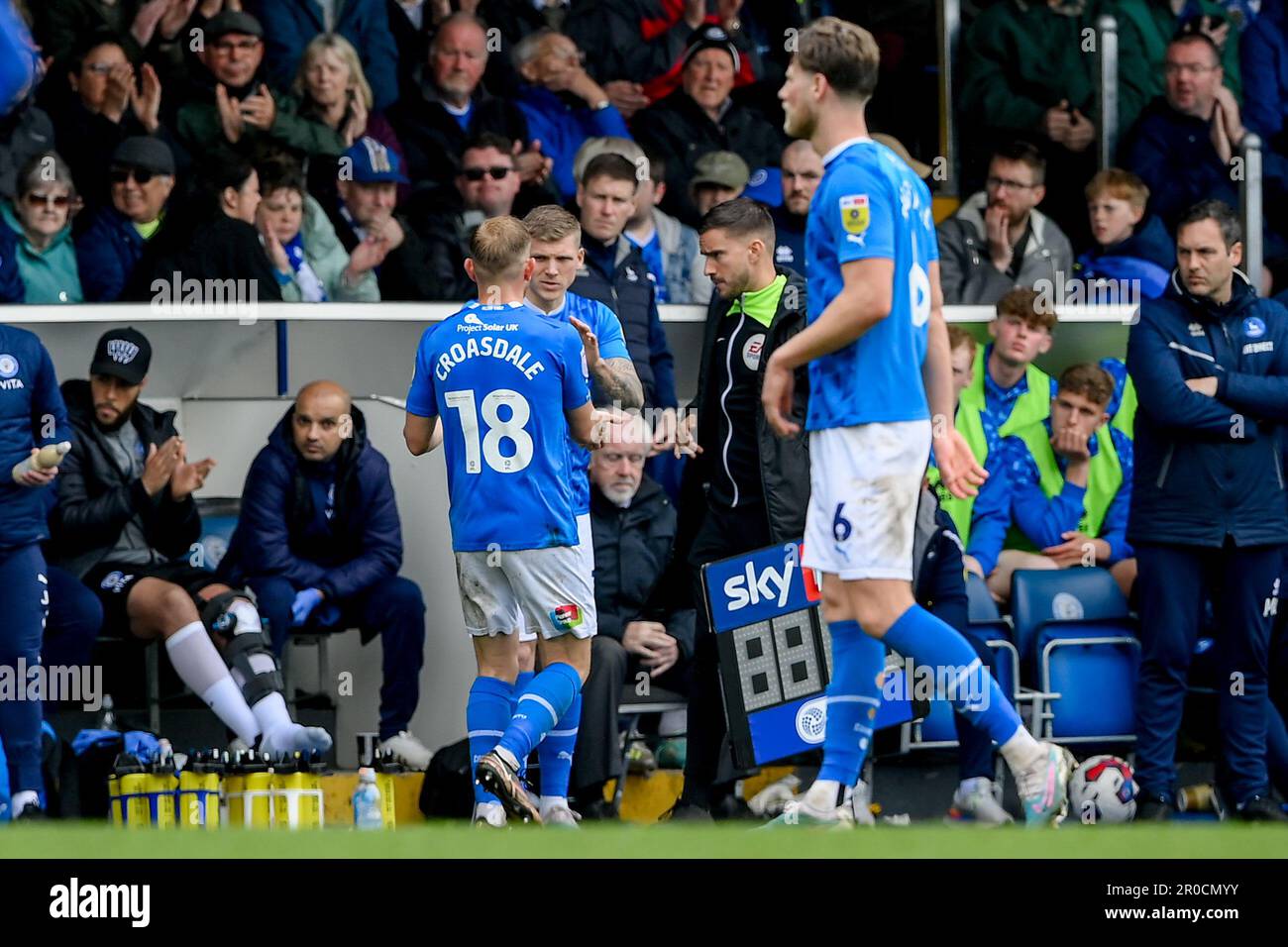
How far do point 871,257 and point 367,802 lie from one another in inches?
106

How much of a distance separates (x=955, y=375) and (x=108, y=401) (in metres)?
3.22

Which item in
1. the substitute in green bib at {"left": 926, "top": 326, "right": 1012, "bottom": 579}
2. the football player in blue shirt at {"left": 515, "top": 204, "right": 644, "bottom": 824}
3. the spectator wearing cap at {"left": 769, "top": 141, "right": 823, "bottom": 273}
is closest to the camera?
the football player in blue shirt at {"left": 515, "top": 204, "right": 644, "bottom": 824}

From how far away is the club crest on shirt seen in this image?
5.31m

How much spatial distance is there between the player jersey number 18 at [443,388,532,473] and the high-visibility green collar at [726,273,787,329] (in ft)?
3.81

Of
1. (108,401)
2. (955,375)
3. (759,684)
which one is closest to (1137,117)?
(955,375)

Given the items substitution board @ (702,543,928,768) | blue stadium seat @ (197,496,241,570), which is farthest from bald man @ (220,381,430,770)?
substitution board @ (702,543,928,768)

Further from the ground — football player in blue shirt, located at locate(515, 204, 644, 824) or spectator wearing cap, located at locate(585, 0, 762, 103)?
spectator wearing cap, located at locate(585, 0, 762, 103)

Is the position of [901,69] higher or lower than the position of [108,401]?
higher

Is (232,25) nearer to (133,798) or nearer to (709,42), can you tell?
(709,42)

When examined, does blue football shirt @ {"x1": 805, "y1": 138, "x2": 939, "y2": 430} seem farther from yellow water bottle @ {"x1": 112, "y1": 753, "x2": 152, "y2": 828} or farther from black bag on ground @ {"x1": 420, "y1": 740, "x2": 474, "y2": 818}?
yellow water bottle @ {"x1": 112, "y1": 753, "x2": 152, "y2": 828}

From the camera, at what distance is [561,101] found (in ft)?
32.3

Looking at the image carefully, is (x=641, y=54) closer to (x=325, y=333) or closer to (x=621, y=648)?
(x=325, y=333)

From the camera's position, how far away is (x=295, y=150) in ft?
30.4
